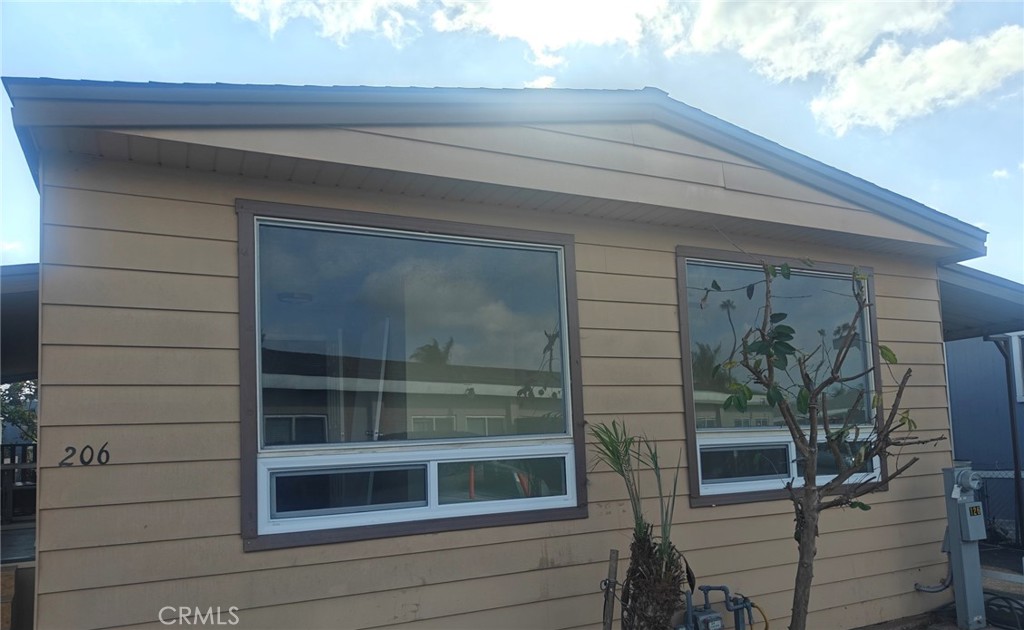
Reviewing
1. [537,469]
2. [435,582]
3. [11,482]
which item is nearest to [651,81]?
[537,469]

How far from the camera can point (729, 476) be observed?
15.9 ft

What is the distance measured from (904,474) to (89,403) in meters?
5.41

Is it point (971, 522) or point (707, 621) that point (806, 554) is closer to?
point (707, 621)

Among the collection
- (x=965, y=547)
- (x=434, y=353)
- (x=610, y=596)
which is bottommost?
(x=965, y=547)

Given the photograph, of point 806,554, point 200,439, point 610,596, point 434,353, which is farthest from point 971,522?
point 200,439

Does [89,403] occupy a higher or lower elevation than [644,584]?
higher

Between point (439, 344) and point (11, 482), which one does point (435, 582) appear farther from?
point (11, 482)

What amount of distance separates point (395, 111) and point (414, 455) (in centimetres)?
175

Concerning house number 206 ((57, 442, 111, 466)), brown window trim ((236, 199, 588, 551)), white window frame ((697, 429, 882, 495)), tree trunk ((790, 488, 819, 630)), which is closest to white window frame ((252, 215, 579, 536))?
brown window trim ((236, 199, 588, 551))

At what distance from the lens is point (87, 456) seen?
311cm

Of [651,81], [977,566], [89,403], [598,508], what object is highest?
[651,81]

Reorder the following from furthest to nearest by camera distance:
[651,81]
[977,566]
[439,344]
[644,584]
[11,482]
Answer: [11,482] → [977,566] → [651,81] → [439,344] → [644,584]

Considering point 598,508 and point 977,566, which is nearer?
point 598,508

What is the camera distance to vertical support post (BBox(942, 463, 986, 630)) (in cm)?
527
